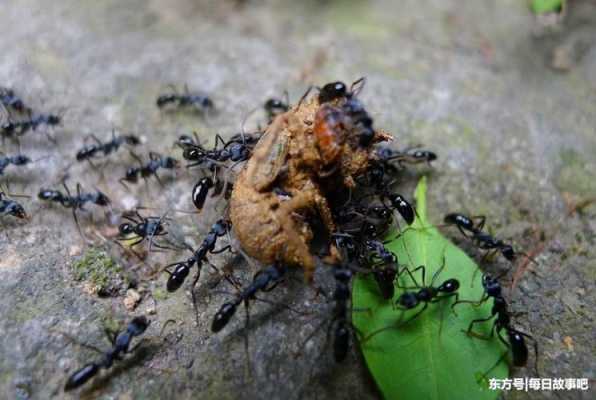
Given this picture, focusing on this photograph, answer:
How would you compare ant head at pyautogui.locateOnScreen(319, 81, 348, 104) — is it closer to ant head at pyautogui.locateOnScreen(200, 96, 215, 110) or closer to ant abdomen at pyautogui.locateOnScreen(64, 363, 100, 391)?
ant head at pyautogui.locateOnScreen(200, 96, 215, 110)

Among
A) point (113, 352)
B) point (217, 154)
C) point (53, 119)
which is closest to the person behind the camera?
point (113, 352)

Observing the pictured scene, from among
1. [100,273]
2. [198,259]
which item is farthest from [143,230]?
[198,259]

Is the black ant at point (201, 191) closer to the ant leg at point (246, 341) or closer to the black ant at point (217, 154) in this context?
the black ant at point (217, 154)

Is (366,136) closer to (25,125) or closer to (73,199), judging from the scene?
(73,199)

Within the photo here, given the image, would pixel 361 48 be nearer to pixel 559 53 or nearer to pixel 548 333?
pixel 559 53

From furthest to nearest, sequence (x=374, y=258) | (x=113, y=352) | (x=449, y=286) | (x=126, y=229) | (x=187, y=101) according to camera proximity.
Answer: (x=187, y=101)
(x=126, y=229)
(x=374, y=258)
(x=449, y=286)
(x=113, y=352)

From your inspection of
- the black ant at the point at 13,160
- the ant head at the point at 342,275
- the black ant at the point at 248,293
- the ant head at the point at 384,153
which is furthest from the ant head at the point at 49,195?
the ant head at the point at 384,153
